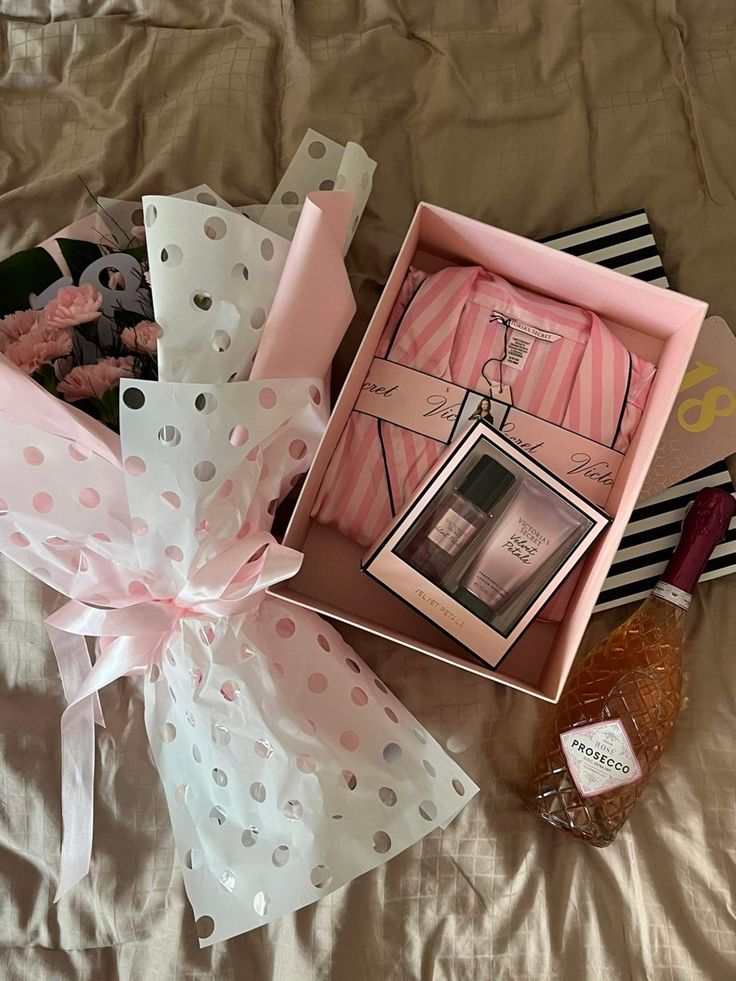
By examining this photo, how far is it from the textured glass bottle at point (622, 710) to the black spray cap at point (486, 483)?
0.60ft

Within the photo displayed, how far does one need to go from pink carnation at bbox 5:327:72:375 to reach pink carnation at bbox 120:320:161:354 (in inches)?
Answer: 1.9

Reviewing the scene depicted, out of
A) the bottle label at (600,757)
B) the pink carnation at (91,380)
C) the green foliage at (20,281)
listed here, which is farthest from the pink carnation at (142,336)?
the bottle label at (600,757)

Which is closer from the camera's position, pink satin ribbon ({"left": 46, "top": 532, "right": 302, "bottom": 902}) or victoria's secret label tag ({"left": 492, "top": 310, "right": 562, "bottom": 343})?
pink satin ribbon ({"left": 46, "top": 532, "right": 302, "bottom": 902})

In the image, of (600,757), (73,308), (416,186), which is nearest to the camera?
(73,308)

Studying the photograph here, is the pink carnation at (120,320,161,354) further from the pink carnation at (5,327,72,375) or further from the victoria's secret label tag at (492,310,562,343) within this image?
the victoria's secret label tag at (492,310,562,343)

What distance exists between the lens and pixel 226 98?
0.93 meters

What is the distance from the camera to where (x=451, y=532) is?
2.63 ft

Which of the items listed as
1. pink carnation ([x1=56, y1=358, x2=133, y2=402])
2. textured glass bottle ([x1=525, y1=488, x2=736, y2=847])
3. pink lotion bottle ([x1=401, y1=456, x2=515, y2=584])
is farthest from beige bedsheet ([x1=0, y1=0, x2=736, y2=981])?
pink carnation ([x1=56, y1=358, x2=133, y2=402])

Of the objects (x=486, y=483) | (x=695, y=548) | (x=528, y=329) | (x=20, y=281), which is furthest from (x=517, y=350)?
(x=20, y=281)

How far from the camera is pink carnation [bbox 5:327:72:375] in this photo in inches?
27.0

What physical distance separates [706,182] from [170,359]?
64 cm

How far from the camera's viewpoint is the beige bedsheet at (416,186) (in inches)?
32.1

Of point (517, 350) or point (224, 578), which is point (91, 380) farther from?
point (517, 350)

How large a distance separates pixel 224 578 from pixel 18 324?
28 cm
